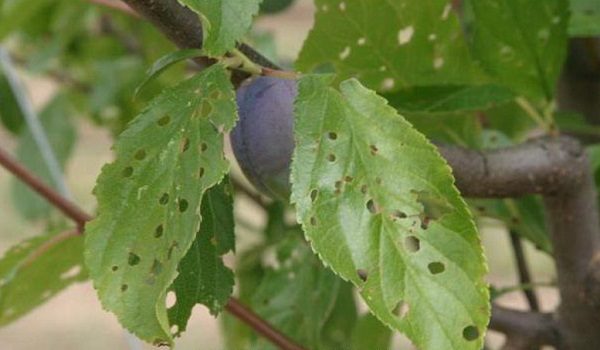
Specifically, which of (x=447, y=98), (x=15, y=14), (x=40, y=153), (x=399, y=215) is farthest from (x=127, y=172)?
(x=40, y=153)

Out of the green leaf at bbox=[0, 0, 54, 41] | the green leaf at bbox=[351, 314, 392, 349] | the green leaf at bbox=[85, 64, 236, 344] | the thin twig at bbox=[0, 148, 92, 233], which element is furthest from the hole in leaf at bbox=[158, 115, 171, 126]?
the green leaf at bbox=[0, 0, 54, 41]

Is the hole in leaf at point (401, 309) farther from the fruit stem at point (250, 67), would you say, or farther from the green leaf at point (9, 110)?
the green leaf at point (9, 110)

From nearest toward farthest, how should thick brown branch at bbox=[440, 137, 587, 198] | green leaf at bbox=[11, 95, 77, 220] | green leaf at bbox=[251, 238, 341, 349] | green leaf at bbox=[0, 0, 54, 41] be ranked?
thick brown branch at bbox=[440, 137, 587, 198], green leaf at bbox=[251, 238, 341, 349], green leaf at bbox=[0, 0, 54, 41], green leaf at bbox=[11, 95, 77, 220]

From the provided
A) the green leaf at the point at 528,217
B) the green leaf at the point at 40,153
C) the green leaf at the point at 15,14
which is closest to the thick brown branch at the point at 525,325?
the green leaf at the point at 528,217

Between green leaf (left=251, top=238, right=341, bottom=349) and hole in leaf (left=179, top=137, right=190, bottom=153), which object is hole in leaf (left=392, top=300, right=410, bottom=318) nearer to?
hole in leaf (left=179, top=137, right=190, bottom=153)

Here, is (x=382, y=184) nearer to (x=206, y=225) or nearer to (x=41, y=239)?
(x=206, y=225)

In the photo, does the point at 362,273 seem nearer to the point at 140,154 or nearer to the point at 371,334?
the point at 140,154
